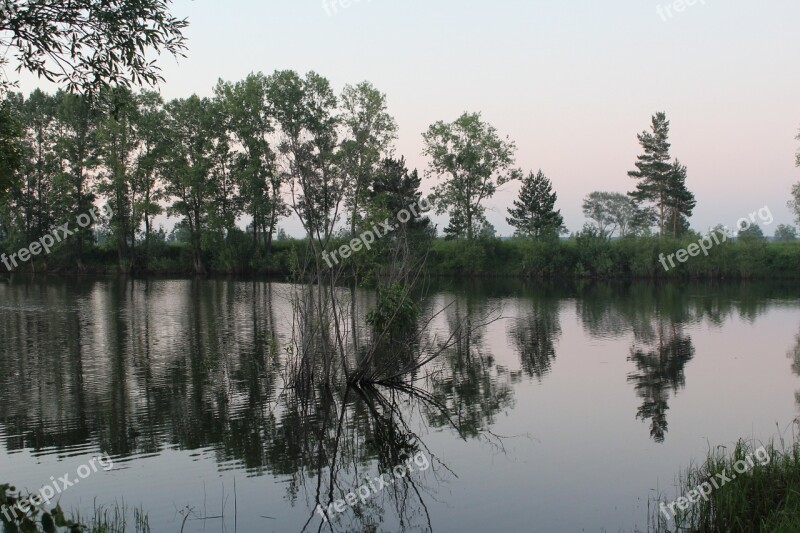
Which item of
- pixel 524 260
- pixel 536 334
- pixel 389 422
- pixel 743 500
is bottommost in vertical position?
pixel 389 422

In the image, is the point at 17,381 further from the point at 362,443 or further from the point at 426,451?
the point at 426,451

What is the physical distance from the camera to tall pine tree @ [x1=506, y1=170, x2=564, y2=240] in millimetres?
74625

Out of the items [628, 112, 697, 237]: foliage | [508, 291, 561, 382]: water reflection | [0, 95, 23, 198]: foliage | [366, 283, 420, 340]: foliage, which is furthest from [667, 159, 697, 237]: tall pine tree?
[0, 95, 23, 198]: foliage

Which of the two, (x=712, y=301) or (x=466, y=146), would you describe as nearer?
(x=712, y=301)

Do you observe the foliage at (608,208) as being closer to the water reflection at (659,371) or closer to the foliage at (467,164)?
the foliage at (467,164)

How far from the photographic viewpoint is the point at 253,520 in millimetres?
8547

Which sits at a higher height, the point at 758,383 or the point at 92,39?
the point at 92,39

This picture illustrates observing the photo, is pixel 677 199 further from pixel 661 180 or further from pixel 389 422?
pixel 389 422

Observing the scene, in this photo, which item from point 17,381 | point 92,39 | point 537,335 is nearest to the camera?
point 92,39

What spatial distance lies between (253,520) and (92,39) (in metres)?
6.27

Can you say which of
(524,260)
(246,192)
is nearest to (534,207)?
(524,260)

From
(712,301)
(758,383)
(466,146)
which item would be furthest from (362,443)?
(466,146)

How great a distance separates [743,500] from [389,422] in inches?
272

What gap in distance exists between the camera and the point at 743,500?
7.83 m
